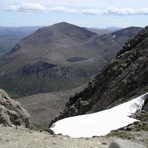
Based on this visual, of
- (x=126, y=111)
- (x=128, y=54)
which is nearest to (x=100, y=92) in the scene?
(x=128, y=54)

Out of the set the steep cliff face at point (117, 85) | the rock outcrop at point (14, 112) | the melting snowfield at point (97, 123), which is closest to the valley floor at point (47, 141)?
the melting snowfield at point (97, 123)

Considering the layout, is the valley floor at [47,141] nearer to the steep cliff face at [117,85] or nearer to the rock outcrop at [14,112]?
the rock outcrop at [14,112]

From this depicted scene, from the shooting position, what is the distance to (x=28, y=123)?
33562 mm

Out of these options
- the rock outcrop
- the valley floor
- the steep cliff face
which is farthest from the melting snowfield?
the steep cliff face

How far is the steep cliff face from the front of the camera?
1878 inches

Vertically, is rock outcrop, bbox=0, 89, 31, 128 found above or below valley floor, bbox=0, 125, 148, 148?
below

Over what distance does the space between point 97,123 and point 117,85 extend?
2627 cm

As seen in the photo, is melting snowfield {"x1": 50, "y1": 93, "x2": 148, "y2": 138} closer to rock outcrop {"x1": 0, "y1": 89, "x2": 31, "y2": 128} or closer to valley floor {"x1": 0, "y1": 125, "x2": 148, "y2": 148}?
rock outcrop {"x1": 0, "y1": 89, "x2": 31, "y2": 128}

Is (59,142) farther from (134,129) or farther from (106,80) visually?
(106,80)

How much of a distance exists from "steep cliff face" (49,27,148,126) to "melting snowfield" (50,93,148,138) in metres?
10.2

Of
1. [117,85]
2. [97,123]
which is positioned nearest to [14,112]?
[97,123]

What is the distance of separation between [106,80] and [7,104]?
39707mm

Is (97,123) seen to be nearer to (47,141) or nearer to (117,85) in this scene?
(47,141)

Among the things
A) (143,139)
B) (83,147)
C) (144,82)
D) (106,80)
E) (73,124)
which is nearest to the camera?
(83,147)
